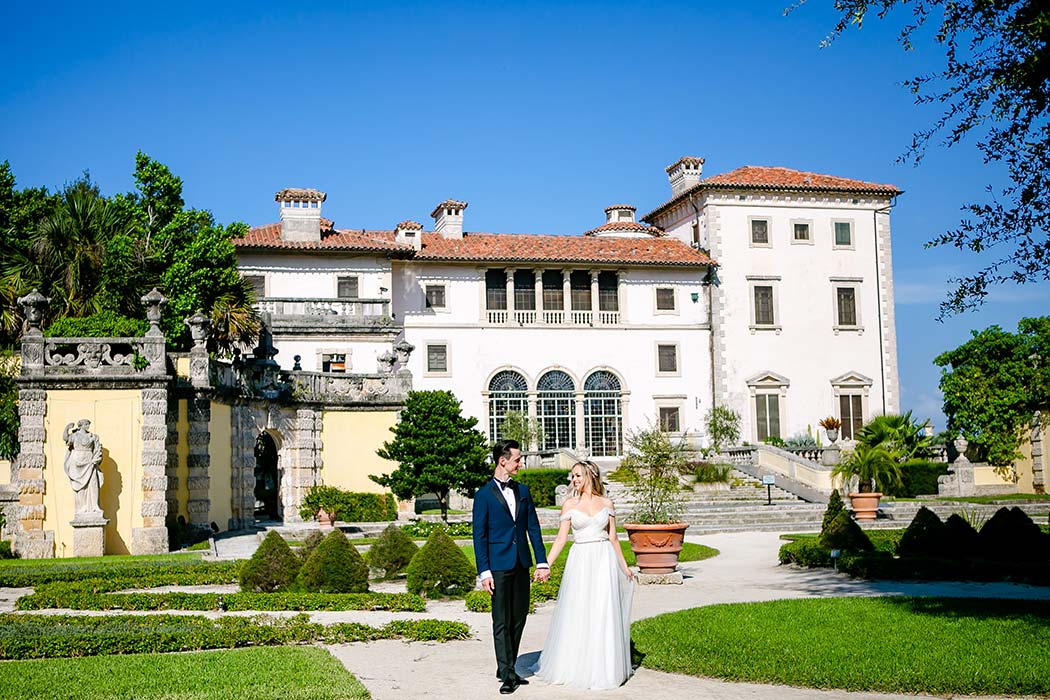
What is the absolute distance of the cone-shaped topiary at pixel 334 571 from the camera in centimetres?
1515

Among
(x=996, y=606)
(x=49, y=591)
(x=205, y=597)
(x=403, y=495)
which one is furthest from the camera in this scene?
(x=403, y=495)

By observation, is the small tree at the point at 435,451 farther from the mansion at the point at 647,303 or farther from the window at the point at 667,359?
the window at the point at 667,359

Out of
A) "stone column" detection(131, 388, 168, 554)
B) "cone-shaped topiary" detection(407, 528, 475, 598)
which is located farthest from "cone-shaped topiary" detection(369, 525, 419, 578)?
"stone column" detection(131, 388, 168, 554)

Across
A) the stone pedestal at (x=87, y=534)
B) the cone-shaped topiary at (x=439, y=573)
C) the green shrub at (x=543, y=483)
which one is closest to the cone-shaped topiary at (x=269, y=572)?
the cone-shaped topiary at (x=439, y=573)

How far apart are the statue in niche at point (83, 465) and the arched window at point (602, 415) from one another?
26.8 m

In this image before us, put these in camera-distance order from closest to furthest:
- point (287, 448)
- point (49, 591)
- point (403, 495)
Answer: point (49, 591)
point (403, 495)
point (287, 448)

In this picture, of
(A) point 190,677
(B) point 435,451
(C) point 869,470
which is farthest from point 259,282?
(A) point 190,677

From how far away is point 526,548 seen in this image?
957 cm

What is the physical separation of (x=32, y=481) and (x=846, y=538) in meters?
16.0

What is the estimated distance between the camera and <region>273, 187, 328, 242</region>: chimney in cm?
4481

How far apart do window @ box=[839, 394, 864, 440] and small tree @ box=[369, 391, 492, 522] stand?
25.3 meters

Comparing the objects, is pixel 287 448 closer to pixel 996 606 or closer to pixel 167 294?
pixel 167 294

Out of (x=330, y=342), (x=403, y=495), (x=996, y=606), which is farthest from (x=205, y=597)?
(x=330, y=342)

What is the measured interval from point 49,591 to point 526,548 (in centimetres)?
890
